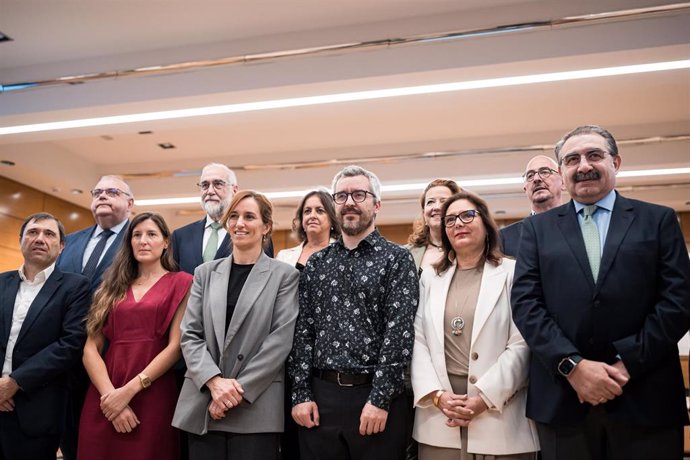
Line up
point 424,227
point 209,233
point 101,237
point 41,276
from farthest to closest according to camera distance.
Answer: point 101,237 → point 209,233 → point 424,227 → point 41,276

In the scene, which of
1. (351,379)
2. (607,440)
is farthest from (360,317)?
(607,440)

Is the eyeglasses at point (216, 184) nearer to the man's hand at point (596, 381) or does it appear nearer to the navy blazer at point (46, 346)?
the navy blazer at point (46, 346)

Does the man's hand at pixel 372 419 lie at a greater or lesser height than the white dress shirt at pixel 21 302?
lesser

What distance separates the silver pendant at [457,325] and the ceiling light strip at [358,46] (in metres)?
3.12

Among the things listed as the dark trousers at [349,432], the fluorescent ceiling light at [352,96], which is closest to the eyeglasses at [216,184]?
the dark trousers at [349,432]

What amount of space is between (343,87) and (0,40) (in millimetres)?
3293

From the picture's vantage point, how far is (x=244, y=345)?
8.74 ft

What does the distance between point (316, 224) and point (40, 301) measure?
1.60 metres

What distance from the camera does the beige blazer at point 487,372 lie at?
2.34 meters

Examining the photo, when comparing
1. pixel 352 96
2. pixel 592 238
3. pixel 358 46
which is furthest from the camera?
pixel 352 96

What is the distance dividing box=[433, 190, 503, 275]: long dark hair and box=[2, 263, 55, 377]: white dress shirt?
224cm

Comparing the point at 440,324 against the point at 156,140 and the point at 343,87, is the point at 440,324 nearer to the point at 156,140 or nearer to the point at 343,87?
the point at 343,87

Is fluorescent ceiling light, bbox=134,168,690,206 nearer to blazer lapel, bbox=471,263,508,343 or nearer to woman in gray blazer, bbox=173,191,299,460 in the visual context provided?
woman in gray blazer, bbox=173,191,299,460

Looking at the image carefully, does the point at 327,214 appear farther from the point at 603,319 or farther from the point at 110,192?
the point at 603,319
